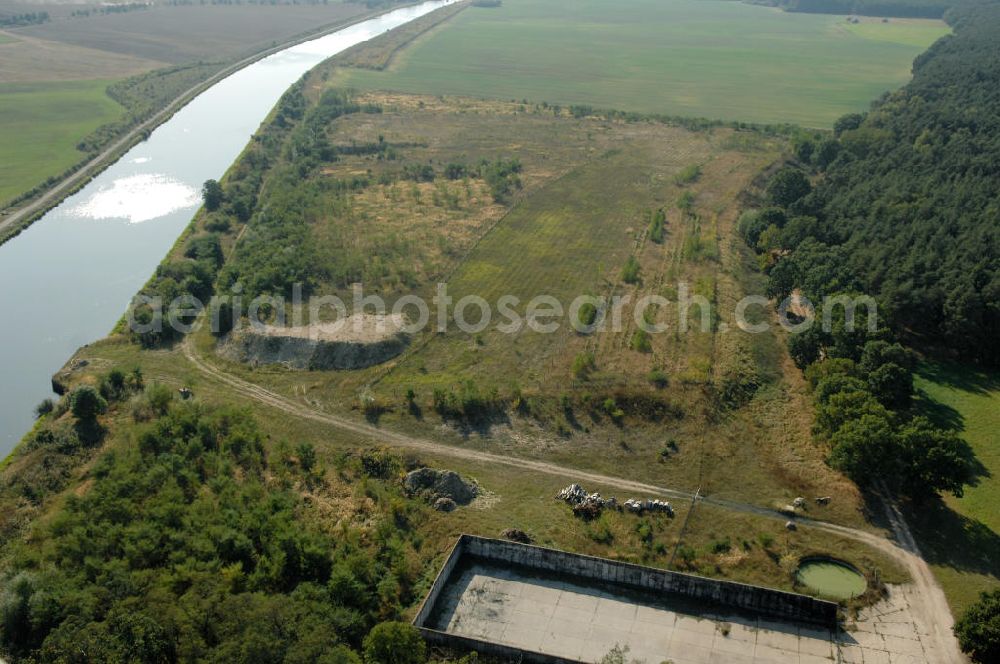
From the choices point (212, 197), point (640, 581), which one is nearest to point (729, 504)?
point (640, 581)

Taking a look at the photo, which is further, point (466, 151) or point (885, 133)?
point (466, 151)

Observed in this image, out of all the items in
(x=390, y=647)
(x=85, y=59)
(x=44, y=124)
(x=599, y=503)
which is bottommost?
(x=599, y=503)

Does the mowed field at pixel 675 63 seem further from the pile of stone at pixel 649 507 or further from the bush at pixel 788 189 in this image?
the pile of stone at pixel 649 507

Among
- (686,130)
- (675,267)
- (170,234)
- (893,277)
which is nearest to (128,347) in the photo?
(170,234)

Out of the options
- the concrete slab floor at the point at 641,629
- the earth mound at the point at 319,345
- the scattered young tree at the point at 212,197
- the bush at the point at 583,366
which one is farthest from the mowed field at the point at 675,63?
the concrete slab floor at the point at 641,629

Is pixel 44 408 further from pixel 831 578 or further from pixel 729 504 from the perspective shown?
pixel 831 578

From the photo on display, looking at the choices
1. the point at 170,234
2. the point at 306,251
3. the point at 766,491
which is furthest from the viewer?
the point at 170,234

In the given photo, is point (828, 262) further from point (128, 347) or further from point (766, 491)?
point (128, 347)

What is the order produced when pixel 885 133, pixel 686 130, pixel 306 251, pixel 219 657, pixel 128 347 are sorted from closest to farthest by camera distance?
1. pixel 219 657
2. pixel 128 347
3. pixel 306 251
4. pixel 885 133
5. pixel 686 130
